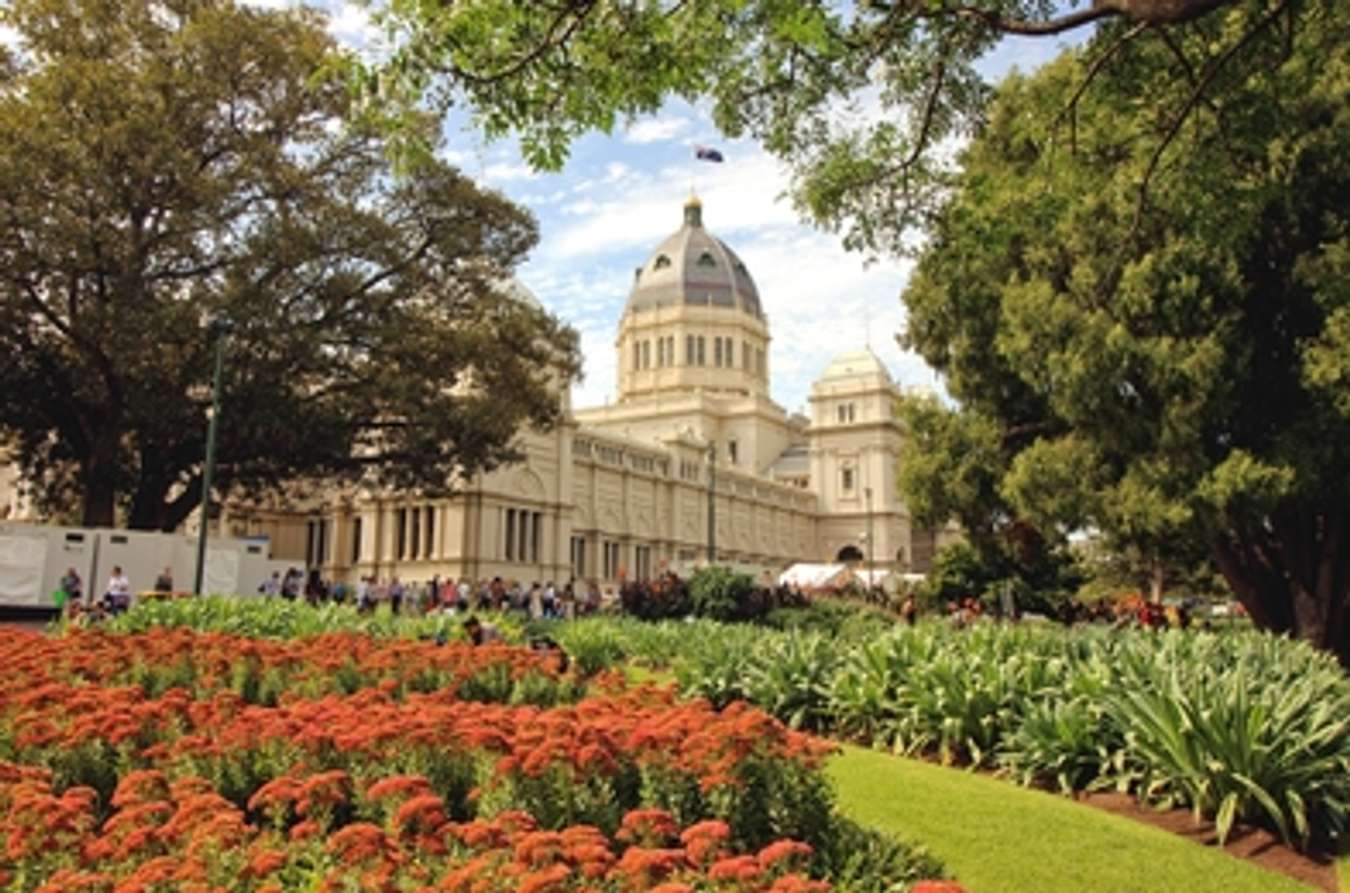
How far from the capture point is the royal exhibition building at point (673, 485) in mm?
45438

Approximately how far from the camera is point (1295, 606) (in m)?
17.2

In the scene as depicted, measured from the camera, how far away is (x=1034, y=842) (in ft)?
22.4

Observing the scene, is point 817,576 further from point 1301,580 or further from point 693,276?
point 693,276

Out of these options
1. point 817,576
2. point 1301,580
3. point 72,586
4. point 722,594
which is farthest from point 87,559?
point 817,576

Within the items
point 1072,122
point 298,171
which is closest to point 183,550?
point 298,171

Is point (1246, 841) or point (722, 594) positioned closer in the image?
point (1246, 841)

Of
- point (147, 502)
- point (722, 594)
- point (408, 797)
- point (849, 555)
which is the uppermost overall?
point (849, 555)

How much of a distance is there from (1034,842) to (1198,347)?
9986mm

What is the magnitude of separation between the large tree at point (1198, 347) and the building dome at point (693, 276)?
63.4 metres

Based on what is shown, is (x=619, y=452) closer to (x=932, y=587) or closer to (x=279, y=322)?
(x=932, y=587)

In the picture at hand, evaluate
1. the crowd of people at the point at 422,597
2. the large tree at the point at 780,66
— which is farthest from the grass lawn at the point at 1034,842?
the crowd of people at the point at 422,597

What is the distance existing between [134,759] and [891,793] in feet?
16.3

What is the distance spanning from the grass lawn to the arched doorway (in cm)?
7036

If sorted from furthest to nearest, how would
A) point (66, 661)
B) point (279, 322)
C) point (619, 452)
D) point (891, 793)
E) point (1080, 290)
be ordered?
point (619, 452), point (279, 322), point (1080, 290), point (66, 661), point (891, 793)
